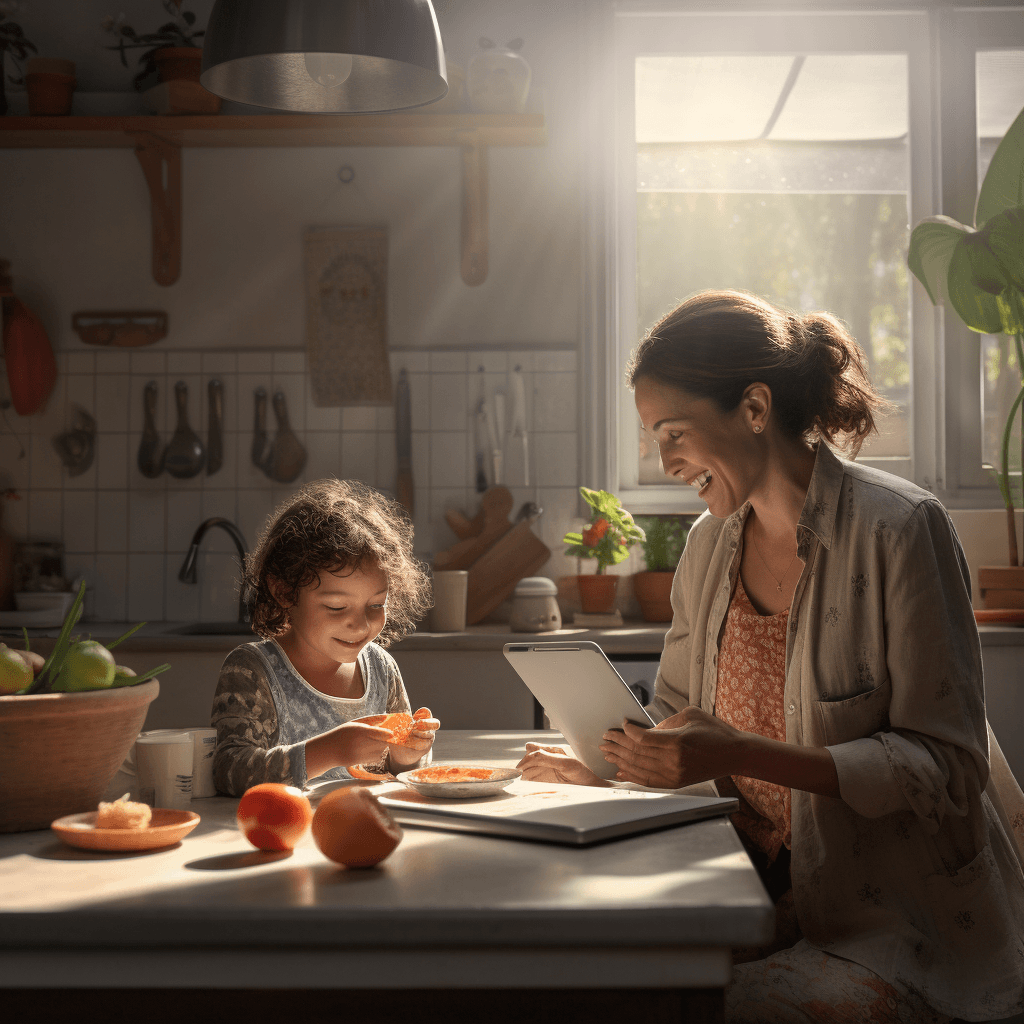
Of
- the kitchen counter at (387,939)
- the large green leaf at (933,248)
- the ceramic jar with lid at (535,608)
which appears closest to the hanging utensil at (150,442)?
the ceramic jar with lid at (535,608)

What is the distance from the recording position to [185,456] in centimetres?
307

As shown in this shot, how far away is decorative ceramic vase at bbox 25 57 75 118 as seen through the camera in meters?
2.95

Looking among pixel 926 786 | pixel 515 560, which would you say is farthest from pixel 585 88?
→ pixel 926 786

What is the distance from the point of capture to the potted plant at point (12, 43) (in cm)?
305

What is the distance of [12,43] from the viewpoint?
304cm

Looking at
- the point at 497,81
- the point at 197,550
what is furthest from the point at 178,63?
the point at 197,550

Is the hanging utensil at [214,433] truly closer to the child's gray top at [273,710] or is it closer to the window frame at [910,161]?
the window frame at [910,161]

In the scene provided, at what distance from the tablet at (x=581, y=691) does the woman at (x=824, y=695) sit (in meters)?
0.03

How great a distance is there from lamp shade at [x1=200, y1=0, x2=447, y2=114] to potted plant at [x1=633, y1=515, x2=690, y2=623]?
64.2 inches

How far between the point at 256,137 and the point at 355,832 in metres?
2.63

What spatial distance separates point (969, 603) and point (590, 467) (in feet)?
6.14

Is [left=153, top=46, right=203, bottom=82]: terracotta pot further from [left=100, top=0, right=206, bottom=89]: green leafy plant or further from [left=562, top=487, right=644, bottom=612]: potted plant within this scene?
[left=562, top=487, right=644, bottom=612]: potted plant

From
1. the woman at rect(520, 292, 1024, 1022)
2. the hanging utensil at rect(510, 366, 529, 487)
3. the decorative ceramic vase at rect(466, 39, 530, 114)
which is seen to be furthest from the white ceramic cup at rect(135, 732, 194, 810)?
the decorative ceramic vase at rect(466, 39, 530, 114)

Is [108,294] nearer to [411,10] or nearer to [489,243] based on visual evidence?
[489,243]
